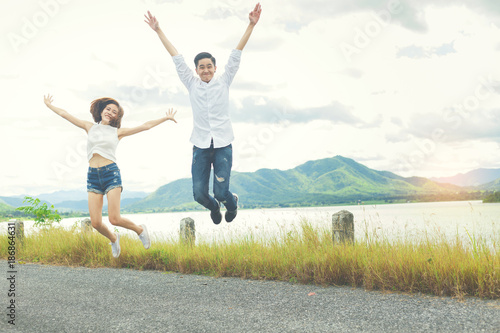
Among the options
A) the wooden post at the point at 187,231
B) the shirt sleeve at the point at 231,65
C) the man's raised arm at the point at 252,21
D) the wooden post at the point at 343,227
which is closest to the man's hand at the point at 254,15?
the man's raised arm at the point at 252,21

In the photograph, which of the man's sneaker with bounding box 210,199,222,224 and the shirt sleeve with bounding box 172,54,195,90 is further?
the man's sneaker with bounding box 210,199,222,224

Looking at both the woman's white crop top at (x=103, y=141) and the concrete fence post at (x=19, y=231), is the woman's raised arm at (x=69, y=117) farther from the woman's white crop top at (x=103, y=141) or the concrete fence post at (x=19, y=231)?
the concrete fence post at (x=19, y=231)

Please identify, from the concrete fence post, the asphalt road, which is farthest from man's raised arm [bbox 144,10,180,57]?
the concrete fence post

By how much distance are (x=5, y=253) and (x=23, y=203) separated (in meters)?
1.89

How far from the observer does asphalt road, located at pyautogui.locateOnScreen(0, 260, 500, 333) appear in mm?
5312

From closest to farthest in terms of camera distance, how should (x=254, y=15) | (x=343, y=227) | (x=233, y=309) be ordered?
(x=254, y=15) < (x=233, y=309) < (x=343, y=227)

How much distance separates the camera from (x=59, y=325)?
18.8 ft

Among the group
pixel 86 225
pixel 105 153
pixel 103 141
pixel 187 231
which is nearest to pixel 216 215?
pixel 105 153

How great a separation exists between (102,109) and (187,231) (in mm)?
6124

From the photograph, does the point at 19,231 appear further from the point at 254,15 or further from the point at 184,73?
the point at 254,15

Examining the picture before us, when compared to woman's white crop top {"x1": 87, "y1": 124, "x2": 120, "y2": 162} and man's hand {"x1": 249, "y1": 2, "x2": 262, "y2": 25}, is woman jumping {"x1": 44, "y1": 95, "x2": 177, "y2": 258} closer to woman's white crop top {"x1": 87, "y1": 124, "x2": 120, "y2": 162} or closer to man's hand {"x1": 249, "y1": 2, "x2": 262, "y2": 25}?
woman's white crop top {"x1": 87, "y1": 124, "x2": 120, "y2": 162}

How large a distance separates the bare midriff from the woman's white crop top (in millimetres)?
45

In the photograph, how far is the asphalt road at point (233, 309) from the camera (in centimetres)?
531

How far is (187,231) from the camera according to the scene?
36.9 ft
